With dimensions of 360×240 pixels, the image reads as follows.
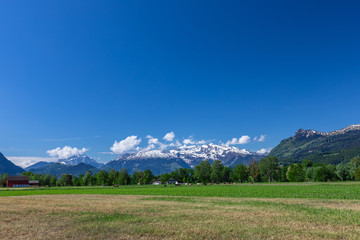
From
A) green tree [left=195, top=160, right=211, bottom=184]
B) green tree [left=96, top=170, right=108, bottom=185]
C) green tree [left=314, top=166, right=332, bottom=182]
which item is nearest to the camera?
green tree [left=314, top=166, right=332, bottom=182]

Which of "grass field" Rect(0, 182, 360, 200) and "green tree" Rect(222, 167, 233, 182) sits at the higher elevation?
"grass field" Rect(0, 182, 360, 200)

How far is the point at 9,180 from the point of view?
16700 cm

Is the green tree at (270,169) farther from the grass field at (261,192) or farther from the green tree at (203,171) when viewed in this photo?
the grass field at (261,192)

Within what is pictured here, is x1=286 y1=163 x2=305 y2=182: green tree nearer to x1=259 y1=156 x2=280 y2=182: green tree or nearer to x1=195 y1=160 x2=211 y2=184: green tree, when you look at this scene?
x1=259 y1=156 x2=280 y2=182: green tree

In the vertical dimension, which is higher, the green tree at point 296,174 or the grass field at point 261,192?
the grass field at point 261,192

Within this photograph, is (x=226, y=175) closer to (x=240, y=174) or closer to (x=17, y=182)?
(x=240, y=174)

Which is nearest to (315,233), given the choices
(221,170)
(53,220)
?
(53,220)

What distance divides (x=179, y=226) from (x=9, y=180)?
198 m

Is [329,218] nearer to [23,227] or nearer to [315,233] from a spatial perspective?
[315,233]

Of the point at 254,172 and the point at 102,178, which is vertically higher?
the point at 254,172

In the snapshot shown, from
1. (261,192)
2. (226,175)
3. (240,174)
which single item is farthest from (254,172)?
(261,192)

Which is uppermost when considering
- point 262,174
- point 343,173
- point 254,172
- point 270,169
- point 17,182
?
point 270,169

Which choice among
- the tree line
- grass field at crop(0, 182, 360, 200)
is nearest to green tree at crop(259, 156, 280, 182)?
the tree line

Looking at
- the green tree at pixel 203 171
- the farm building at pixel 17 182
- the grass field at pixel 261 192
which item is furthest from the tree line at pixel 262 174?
the grass field at pixel 261 192
